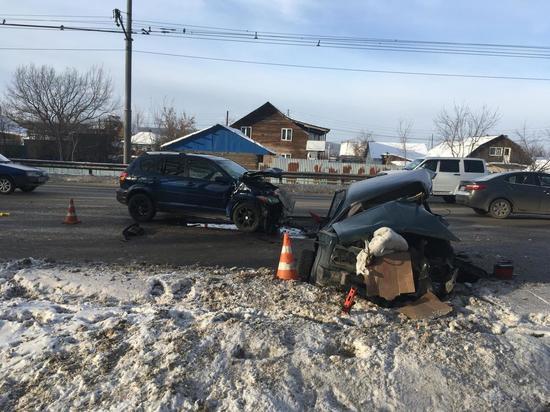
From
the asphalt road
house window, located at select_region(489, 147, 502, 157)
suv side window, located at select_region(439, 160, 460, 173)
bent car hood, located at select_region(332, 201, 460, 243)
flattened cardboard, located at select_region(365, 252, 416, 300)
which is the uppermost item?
house window, located at select_region(489, 147, 502, 157)

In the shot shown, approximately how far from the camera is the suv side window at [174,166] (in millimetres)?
10375

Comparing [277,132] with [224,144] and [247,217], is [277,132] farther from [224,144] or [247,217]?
[247,217]

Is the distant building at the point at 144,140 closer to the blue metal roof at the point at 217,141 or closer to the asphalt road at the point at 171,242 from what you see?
the blue metal roof at the point at 217,141

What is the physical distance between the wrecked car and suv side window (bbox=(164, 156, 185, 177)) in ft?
18.4

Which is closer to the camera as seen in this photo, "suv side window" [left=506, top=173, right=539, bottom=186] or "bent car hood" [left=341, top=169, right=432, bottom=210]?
"bent car hood" [left=341, top=169, right=432, bottom=210]

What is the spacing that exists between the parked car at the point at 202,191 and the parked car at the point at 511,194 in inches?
275

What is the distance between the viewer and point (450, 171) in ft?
61.0

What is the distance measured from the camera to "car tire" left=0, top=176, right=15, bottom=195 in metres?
15.2

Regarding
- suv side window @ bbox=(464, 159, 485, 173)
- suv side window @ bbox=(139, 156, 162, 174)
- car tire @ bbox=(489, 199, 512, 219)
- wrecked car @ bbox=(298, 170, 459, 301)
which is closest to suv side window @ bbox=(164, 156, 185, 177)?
suv side window @ bbox=(139, 156, 162, 174)

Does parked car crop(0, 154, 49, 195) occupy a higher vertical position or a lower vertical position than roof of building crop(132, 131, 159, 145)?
lower

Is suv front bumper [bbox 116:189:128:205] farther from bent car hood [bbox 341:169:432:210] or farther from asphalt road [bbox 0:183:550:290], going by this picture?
bent car hood [bbox 341:169:432:210]

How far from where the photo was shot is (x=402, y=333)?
13.6 feet

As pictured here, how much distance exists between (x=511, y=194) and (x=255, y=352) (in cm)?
1232

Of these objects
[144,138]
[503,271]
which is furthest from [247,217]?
[144,138]
